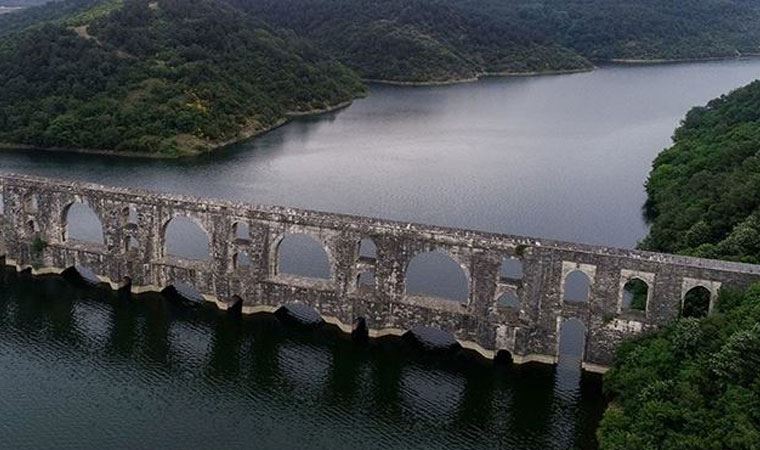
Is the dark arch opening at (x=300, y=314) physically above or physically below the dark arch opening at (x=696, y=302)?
below

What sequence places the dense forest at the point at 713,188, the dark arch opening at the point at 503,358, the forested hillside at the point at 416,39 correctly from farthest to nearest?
the forested hillside at the point at 416,39, the dense forest at the point at 713,188, the dark arch opening at the point at 503,358

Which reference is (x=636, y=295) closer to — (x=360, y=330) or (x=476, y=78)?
(x=360, y=330)

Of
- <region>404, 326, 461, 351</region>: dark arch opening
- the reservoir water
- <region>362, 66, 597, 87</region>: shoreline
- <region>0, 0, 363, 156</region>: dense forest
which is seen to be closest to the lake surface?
the reservoir water

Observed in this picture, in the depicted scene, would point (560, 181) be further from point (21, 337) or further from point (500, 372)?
point (21, 337)

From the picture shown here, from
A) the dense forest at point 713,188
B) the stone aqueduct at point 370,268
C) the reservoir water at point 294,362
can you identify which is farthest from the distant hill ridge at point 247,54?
the dense forest at point 713,188

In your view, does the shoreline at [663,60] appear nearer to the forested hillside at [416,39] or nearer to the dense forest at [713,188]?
the forested hillside at [416,39]

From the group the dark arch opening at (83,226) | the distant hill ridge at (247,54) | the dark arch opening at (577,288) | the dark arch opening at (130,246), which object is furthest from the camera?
the distant hill ridge at (247,54)

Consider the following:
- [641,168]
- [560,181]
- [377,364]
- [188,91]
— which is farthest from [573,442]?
[188,91]
